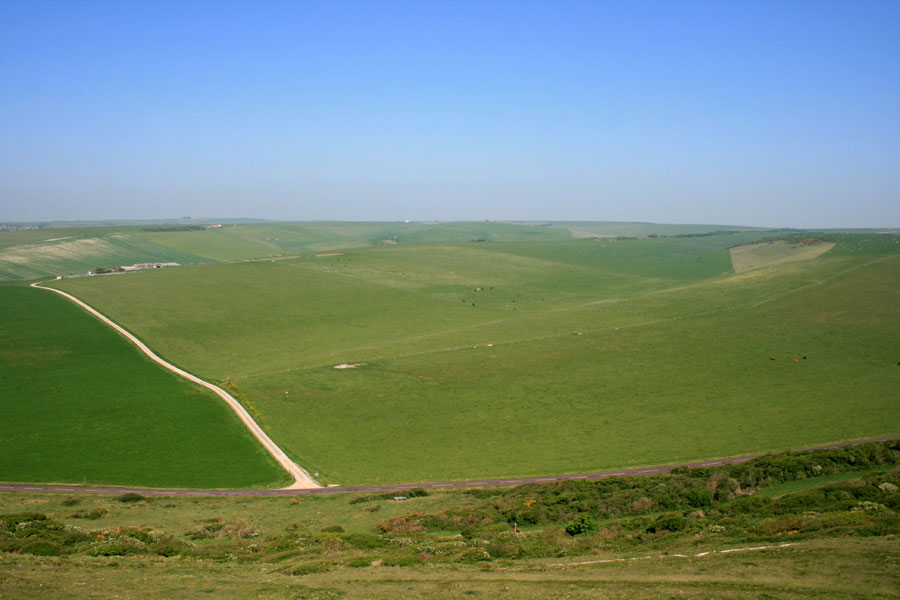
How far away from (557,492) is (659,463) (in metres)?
10.3

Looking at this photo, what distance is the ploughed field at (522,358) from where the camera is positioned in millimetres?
42812

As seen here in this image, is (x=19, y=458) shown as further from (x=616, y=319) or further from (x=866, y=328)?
(x=866, y=328)

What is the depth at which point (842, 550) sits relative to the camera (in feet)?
57.2

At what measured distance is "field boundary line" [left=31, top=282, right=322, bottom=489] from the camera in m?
39.1

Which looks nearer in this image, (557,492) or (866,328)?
(557,492)

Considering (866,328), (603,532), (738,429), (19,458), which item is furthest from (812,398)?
(19,458)

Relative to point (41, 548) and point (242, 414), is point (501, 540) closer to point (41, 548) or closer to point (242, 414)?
point (41, 548)

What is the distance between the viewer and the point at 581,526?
82.3ft

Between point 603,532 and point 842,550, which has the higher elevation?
point 842,550

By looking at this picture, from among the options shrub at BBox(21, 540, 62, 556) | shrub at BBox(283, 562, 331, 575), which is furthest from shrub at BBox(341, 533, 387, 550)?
shrub at BBox(21, 540, 62, 556)

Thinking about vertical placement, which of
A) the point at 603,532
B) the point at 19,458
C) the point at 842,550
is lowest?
the point at 19,458

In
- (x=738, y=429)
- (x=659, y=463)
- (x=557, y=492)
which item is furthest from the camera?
(x=738, y=429)

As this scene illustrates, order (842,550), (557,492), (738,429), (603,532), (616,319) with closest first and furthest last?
(842,550) < (603,532) < (557,492) < (738,429) < (616,319)

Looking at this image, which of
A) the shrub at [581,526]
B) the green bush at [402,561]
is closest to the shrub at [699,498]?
the shrub at [581,526]
